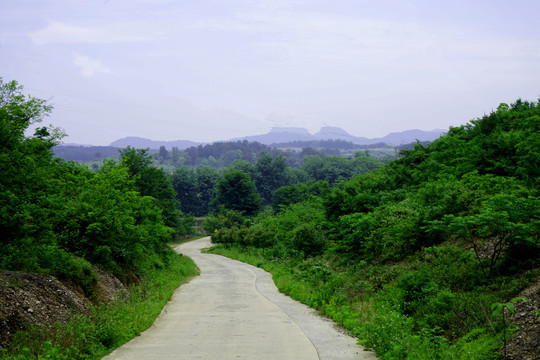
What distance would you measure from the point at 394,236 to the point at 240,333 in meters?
10.1

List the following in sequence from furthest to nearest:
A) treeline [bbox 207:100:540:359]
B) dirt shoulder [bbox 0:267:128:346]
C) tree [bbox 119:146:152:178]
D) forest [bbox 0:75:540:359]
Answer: tree [bbox 119:146:152:178], forest [bbox 0:75:540:359], treeline [bbox 207:100:540:359], dirt shoulder [bbox 0:267:128:346]

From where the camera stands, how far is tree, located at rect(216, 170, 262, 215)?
91062mm

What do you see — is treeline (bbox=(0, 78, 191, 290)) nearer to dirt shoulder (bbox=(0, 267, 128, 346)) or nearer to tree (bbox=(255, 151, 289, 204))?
dirt shoulder (bbox=(0, 267, 128, 346))

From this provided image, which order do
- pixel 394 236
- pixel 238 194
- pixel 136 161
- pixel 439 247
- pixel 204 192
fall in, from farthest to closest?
pixel 204 192, pixel 238 194, pixel 136 161, pixel 394 236, pixel 439 247

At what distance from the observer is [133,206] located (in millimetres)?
22844

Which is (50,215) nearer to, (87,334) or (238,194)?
(87,334)

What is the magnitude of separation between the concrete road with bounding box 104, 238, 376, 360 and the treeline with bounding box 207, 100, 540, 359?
0.78 m

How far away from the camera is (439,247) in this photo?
1647cm

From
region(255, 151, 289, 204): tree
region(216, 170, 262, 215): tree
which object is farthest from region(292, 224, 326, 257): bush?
region(255, 151, 289, 204): tree

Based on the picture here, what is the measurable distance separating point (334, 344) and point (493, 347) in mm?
3466

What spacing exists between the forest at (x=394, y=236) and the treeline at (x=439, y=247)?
54mm

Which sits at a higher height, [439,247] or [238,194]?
[439,247]

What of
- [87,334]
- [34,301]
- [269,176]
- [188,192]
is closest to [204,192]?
[188,192]

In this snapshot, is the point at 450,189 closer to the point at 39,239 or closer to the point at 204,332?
the point at 204,332
